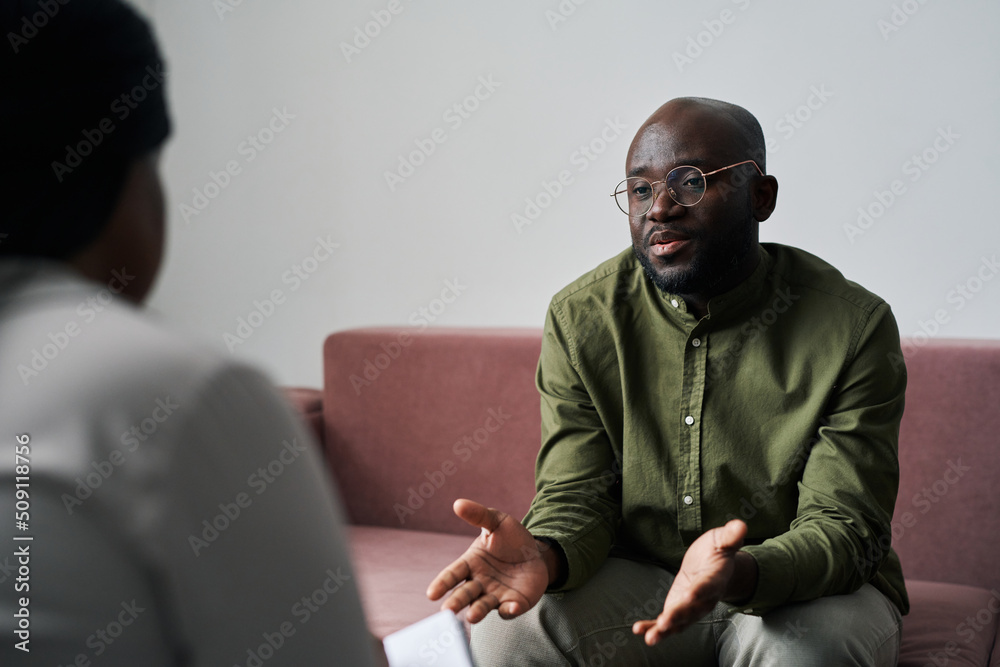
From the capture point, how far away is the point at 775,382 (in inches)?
56.7

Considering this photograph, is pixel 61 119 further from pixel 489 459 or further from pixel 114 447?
pixel 489 459

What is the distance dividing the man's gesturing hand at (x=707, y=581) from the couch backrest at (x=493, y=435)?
0.83 m

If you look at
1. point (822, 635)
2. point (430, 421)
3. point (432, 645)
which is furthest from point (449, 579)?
point (430, 421)

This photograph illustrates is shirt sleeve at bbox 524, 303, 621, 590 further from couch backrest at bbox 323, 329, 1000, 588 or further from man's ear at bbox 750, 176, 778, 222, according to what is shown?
couch backrest at bbox 323, 329, 1000, 588

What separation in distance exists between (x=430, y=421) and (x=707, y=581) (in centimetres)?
124

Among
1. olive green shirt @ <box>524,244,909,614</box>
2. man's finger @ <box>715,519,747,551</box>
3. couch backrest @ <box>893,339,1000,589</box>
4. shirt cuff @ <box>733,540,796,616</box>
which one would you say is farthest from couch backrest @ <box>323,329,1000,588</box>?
man's finger @ <box>715,519,747,551</box>

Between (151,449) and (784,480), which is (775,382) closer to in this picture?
(784,480)

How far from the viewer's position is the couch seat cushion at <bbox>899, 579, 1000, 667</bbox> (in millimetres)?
1450

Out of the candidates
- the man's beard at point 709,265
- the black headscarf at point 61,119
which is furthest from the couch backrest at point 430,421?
the black headscarf at point 61,119

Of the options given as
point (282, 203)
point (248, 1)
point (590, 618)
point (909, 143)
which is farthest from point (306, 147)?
point (590, 618)

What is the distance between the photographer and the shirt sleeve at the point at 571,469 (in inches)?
54.7

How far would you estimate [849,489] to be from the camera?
131 cm

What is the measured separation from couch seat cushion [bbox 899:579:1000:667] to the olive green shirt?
136 mm

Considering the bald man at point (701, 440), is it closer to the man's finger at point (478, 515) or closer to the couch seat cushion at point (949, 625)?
the man's finger at point (478, 515)
